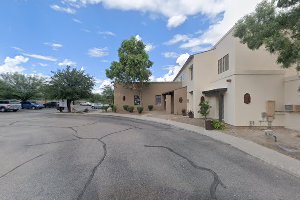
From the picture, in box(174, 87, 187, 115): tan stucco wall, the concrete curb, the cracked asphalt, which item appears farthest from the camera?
box(174, 87, 187, 115): tan stucco wall

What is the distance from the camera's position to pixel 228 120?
63.2ft

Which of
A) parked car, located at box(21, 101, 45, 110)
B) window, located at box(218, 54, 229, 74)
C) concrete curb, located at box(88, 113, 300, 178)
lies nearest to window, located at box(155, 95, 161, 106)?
window, located at box(218, 54, 229, 74)

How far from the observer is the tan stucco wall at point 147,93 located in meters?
37.9

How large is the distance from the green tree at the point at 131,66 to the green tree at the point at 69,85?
4393 millimetres

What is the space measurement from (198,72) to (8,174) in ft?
68.5

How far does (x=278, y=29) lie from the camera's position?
1130cm

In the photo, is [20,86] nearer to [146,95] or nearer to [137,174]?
[146,95]

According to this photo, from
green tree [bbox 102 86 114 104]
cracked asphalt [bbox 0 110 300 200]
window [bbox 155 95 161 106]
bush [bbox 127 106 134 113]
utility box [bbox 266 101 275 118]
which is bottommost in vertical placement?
cracked asphalt [bbox 0 110 300 200]

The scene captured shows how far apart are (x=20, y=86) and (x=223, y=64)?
42756 mm

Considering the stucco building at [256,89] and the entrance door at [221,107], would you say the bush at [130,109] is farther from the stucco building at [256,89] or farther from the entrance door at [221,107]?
the stucco building at [256,89]

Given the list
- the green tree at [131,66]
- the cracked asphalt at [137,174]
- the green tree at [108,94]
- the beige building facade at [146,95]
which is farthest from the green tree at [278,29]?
the green tree at [108,94]

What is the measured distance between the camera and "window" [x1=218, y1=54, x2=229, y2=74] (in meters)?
20.1

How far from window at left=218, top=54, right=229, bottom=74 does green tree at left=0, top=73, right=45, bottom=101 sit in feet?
120

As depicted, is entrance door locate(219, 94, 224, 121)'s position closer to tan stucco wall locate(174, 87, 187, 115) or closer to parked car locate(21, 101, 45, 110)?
tan stucco wall locate(174, 87, 187, 115)
